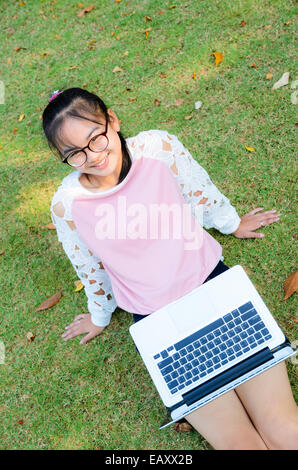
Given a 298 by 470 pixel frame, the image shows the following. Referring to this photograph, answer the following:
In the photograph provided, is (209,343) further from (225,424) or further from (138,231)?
(138,231)

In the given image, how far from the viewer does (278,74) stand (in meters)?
3.54

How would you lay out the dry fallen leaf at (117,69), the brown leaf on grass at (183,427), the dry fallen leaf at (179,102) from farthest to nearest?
the dry fallen leaf at (117,69), the dry fallen leaf at (179,102), the brown leaf on grass at (183,427)

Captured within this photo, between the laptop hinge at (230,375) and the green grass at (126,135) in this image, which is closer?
the laptop hinge at (230,375)

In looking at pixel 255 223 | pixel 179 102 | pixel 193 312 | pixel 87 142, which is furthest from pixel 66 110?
pixel 179 102

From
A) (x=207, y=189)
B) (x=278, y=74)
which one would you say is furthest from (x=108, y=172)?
(x=278, y=74)

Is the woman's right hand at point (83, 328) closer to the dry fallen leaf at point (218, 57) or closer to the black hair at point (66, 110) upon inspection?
the black hair at point (66, 110)

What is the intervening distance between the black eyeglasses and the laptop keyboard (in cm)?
100

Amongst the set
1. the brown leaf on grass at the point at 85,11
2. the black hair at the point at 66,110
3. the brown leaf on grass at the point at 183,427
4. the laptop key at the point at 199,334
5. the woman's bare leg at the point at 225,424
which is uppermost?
the black hair at the point at 66,110

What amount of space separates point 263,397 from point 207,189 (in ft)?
3.77

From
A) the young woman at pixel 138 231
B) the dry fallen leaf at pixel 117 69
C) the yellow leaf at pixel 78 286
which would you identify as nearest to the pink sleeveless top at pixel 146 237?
the young woman at pixel 138 231

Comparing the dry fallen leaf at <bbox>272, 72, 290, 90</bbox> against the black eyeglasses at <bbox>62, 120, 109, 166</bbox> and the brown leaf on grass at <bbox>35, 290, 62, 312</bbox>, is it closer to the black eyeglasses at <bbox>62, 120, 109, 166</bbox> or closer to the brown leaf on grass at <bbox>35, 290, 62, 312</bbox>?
the black eyeglasses at <bbox>62, 120, 109, 166</bbox>

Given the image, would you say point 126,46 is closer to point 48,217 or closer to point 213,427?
point 48,217

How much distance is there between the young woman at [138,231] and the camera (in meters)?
1.90

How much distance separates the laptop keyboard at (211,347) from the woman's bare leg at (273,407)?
0.73 feet
